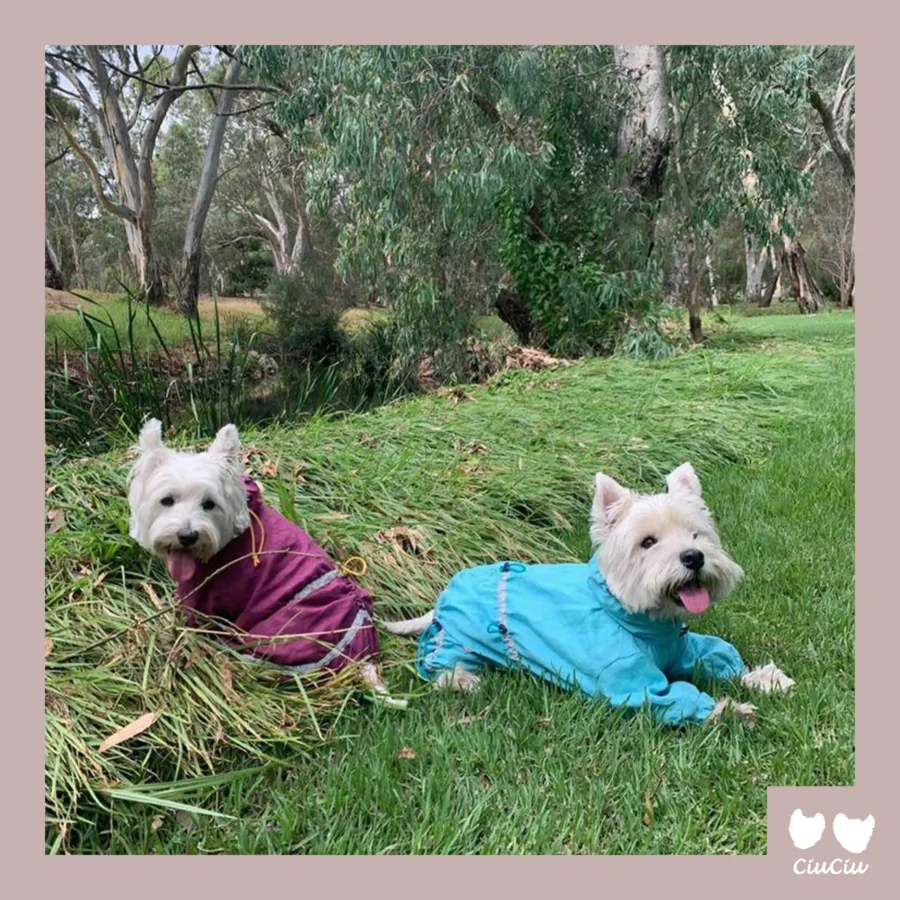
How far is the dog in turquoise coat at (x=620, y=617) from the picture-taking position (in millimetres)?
2527

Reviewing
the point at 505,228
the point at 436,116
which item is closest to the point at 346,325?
the point at 505,228

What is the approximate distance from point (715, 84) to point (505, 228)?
3.38 meters

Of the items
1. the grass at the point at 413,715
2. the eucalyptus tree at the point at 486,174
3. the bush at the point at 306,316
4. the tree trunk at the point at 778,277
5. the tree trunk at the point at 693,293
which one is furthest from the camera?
the tree trunk at the point at 778,277

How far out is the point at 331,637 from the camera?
2.92 m

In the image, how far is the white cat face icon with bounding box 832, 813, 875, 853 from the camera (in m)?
2.02

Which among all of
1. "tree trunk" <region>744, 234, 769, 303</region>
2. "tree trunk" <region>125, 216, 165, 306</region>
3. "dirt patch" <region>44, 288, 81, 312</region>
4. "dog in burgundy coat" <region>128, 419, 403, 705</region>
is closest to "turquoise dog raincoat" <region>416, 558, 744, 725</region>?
"dog in burgundy coat" <region>128, 419, 403, 705</region>

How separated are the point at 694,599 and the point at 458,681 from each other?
0.98 meters

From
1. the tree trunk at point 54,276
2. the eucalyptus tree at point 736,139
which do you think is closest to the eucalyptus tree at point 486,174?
the eucalyptus tree at point 736,139

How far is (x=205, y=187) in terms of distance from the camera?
11023 millimetres

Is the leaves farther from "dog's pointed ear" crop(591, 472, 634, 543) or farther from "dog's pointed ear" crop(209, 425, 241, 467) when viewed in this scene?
"dog's pointed ear" crop(591, 472, 634, 543)

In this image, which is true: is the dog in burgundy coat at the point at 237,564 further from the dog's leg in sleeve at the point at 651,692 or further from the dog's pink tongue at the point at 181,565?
the dog's leg in sleeve at the point at 651,692

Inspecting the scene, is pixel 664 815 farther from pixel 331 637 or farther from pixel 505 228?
pixel 505 228

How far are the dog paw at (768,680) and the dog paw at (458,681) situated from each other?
3.31 feet

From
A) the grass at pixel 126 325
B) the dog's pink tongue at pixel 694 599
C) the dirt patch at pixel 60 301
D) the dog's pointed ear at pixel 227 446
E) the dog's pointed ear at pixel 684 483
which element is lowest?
the dog's pink tongue at pixel 694 599
